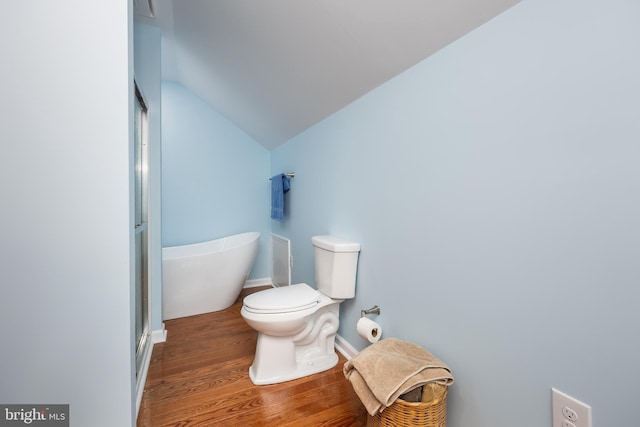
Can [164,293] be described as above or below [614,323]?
below

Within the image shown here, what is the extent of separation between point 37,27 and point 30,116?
10.1 inches

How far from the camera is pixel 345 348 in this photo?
182cm

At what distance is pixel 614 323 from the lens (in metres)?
0.69

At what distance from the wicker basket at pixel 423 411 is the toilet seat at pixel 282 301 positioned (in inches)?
25.7

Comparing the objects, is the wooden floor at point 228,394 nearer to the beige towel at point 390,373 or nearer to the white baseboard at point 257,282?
the beige towel at point 390,373

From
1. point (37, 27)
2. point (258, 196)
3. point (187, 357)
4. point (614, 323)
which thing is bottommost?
point (187, 357)

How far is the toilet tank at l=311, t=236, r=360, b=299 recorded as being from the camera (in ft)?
5.37

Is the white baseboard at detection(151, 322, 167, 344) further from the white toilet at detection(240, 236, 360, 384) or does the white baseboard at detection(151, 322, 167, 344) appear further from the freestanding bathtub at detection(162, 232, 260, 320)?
the white toilet at detection(240, 236, 360, 384)

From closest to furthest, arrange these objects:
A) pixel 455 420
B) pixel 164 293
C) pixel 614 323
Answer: pixel 614 323, pixel 455 420, pixel 164 293

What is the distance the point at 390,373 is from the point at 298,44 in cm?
168

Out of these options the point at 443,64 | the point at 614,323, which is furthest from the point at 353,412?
the point at 443,64

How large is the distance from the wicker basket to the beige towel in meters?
0.04

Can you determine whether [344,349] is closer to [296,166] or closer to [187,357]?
[187,357]

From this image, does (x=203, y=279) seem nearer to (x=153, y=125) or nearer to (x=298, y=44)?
(x=153, y=125)
